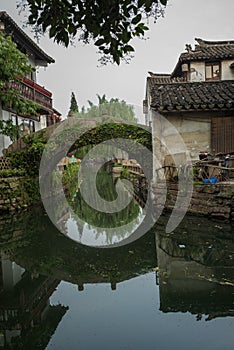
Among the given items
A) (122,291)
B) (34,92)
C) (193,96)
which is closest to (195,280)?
(122,291)

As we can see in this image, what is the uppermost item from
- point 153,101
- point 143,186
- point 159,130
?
point 153,101

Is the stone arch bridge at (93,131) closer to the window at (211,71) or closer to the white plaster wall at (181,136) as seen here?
the white plaster wall at (181,136)

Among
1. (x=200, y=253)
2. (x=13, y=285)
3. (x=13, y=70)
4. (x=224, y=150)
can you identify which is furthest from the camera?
(x=224, y=150)

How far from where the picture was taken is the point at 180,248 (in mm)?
7887

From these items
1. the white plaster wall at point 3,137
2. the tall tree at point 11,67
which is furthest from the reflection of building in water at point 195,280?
the white plaster wall at point 3,137

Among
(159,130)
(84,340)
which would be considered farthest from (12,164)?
(84,340)

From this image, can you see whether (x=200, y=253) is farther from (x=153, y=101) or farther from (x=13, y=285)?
(x=153, y=101)

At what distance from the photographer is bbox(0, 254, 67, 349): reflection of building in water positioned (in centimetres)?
446

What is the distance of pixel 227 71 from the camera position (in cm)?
1750

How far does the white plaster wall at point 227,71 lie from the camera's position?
56.9 feet

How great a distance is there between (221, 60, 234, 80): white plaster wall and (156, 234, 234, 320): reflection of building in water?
11925 millimetres

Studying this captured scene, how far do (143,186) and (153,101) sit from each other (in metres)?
5.51

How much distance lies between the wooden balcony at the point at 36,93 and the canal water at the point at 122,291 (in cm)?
1088

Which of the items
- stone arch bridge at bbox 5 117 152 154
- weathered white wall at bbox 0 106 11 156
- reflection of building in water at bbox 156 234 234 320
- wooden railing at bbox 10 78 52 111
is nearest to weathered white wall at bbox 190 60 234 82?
stone arch bridge at bbox 5 117 152 154
